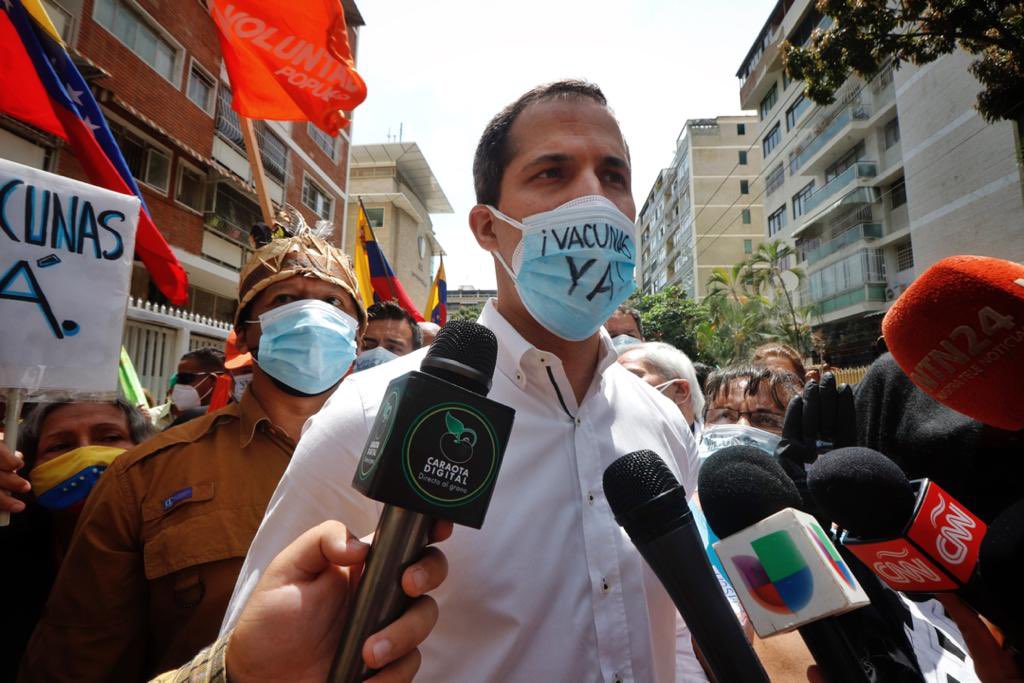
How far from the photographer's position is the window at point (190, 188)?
43.2ft

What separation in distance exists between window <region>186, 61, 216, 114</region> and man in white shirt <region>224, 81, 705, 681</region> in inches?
584

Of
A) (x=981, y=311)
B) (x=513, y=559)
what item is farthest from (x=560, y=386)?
(x=981, y=311)

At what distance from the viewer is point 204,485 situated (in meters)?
1.95

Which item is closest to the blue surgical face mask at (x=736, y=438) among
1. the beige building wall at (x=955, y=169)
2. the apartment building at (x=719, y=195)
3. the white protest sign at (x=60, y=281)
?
the white protest sign at (x=60, y=281)

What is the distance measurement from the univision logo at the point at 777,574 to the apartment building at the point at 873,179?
22.6 meters

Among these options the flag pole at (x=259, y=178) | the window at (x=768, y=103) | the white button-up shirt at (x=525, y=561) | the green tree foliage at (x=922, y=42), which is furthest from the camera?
the window at (x=768, y=103)

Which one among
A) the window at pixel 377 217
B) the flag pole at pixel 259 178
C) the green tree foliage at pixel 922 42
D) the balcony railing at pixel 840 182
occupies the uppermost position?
the balcony railing at pixel 840 182

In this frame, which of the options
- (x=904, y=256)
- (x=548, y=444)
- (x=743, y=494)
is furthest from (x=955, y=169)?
(x=743, y=494)

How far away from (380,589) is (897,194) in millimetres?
31118

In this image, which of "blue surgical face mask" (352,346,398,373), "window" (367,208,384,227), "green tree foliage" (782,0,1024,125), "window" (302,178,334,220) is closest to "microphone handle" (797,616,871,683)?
"blue surgical face mask" (352,346,398,373)

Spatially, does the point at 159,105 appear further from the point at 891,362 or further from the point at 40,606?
the point at 891,362

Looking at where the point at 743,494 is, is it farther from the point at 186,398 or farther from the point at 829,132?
the point at 829,132

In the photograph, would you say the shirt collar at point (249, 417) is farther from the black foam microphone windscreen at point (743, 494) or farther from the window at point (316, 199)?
the window at point (316, 199)

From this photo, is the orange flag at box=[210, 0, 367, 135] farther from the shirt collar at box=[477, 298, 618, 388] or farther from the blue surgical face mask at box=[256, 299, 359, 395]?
the shirt collar at box=[477, 298, 618, 388]
